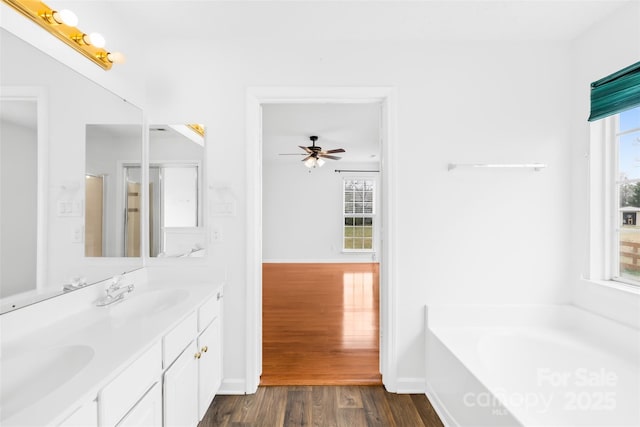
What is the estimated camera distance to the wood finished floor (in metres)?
2.42

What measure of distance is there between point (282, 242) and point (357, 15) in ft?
19.8

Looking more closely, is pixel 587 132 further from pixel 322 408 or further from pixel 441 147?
pixel 322 408

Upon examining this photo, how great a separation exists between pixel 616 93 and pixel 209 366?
3.14 m

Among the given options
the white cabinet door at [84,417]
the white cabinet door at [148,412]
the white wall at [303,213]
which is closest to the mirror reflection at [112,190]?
the white cabinet door at [148,412]

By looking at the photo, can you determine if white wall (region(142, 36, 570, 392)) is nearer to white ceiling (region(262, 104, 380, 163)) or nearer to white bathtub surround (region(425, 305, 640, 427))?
white bathtub surround (region(425, 305, 640, 427))

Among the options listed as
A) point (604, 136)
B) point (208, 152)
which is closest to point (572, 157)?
point (604, 136)

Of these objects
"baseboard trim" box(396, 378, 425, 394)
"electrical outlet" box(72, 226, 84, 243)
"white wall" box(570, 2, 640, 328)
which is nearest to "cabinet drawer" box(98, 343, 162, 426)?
"electrical outlet" box(72, 226, 84, 243)

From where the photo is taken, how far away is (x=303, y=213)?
24.5 feet

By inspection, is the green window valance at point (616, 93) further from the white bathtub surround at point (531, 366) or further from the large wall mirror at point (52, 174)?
the large wall mirror at point (52, 174)

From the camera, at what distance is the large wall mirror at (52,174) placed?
1.21 meters

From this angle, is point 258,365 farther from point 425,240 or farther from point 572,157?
point 572,157

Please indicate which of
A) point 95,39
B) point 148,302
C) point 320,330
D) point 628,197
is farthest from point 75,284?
point 628,197

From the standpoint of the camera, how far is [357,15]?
76.7 inches

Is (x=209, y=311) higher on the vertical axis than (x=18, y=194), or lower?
lower
